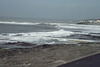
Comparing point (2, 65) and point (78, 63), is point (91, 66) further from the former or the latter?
point (2, 65)

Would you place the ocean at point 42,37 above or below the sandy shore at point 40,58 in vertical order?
below

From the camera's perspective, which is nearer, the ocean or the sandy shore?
the sandy shore

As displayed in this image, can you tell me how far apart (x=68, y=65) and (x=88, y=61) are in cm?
148

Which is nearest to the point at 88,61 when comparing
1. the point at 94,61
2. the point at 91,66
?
the point at 94,61

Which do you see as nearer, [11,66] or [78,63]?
[78,63]

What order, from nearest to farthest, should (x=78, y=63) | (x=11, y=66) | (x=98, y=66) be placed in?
(x=98, y=66) → (x=78, y=63) → (x=11, y=66)

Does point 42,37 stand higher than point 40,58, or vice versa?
point 40,58

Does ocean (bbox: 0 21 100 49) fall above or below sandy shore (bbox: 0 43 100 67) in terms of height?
below

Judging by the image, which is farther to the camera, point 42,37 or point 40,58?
point 42,37

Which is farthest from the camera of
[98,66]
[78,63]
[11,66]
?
[11,66]

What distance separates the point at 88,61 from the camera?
12297mm

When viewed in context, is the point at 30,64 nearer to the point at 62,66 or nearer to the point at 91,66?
the point at 62,66

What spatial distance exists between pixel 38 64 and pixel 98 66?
331 centimetres

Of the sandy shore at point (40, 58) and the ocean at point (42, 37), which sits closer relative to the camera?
the sandy shore at point (40, 58)
